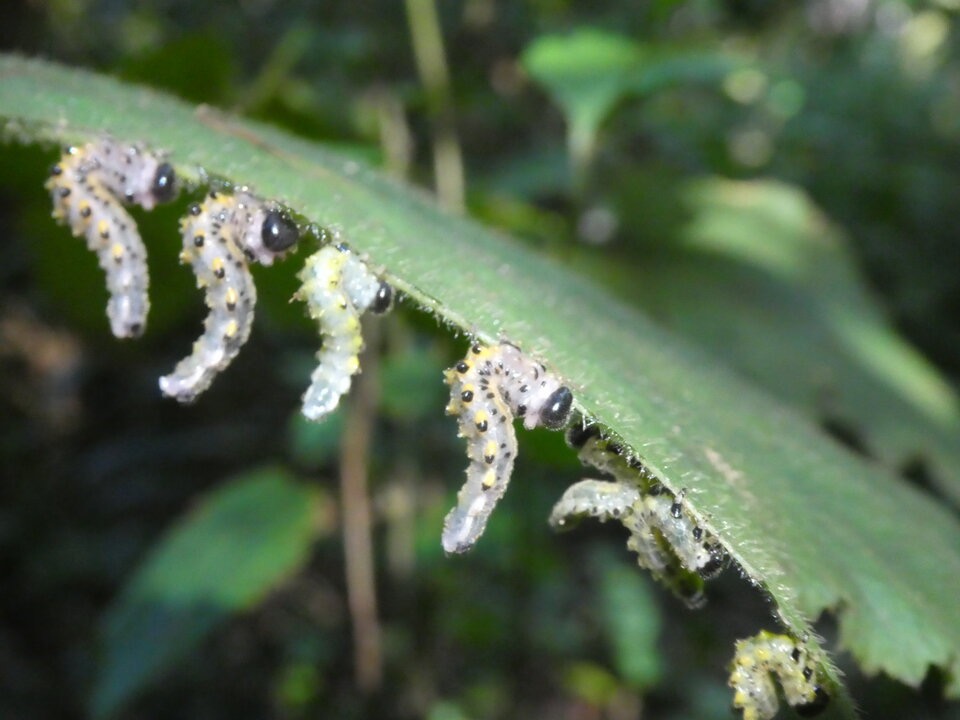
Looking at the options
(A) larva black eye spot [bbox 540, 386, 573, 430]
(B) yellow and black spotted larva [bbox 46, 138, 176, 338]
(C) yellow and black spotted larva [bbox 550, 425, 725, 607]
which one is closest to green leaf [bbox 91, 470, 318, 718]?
(B) yellow and black spotted larva [bbox 46, 138, 176, 338]

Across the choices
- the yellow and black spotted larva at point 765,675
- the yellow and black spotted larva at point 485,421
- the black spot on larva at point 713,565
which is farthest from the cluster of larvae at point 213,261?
the yellow and black spotted larva at point 765,675

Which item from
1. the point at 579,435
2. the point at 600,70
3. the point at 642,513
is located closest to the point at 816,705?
the point at 642,513

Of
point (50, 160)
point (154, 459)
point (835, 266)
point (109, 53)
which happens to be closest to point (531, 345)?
point (50, 160)

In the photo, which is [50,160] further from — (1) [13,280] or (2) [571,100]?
(1) [13,280]

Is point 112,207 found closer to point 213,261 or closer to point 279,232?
point 213,261

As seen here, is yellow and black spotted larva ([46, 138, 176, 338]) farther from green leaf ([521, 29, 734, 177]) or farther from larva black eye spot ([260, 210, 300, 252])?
green leaf ([521, 29, 734, 177])
